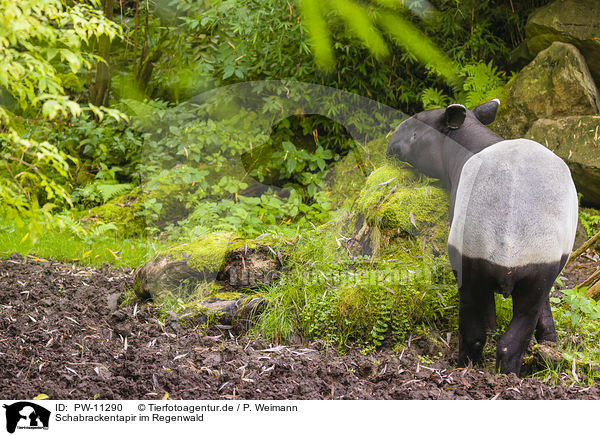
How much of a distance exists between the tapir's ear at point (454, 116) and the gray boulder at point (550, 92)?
2.81 meters

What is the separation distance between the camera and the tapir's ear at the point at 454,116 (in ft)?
10.8

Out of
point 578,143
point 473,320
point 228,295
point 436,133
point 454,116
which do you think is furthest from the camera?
point 578,143

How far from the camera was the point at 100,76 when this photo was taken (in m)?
8.26

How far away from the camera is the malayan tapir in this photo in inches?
104

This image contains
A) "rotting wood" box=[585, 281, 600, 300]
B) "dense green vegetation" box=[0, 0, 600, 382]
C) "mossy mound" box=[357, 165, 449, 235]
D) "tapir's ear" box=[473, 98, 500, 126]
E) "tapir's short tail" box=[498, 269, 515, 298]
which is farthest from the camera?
"dense green vegetation" box=[0, 0, 600, 382]

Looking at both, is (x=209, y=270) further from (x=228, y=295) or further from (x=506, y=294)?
(x=506, y=294)

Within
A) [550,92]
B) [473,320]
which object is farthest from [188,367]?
[550,92]

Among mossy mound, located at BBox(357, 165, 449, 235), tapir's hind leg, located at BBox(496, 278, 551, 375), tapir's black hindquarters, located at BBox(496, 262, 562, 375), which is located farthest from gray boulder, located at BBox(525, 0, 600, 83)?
tapir's hind leg, located at BBox(496, 278, 551, 375)

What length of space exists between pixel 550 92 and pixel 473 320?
381 centimetres

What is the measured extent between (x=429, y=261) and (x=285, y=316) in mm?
1107

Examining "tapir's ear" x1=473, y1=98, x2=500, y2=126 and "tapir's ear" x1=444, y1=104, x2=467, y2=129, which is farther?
"tapir's ear" x1=473, y1=98, x2=500, y2=126

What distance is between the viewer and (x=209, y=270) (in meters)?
3.91

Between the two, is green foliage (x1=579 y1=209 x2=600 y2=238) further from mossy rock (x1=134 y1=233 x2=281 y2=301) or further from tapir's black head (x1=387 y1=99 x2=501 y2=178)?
mossy rock (x1=134 y1=233 x2=281 y2=301)

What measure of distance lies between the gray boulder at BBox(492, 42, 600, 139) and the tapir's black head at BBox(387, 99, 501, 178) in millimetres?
2338
